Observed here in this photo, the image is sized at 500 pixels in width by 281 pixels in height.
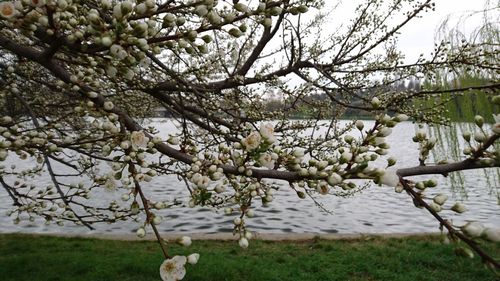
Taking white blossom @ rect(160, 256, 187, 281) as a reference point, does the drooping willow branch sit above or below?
above

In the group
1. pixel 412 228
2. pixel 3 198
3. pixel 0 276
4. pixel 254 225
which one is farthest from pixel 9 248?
pixel 412 228

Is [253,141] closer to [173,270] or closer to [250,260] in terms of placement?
[173,270]

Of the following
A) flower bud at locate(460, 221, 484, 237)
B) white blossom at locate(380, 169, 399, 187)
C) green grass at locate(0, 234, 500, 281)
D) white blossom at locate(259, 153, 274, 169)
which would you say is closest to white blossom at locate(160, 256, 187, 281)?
white blossom at locate(259, 153, 274, 169)

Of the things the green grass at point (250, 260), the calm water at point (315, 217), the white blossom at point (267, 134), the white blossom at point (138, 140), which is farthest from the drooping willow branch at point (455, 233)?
the calm water at point (315, 217)

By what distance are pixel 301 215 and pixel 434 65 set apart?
9.00 m

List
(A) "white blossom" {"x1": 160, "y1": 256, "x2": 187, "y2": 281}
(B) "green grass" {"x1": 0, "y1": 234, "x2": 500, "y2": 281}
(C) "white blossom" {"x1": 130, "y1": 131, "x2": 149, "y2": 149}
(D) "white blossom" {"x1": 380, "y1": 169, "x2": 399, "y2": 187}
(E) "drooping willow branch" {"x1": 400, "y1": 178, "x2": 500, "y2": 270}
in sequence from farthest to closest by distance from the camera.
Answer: (B) "green grass" {"x1": 0, "y1": 234, "x2": 500, "y2": 281} < (C) "white blossom" {"x1": 130, "y1": 131, "x2": 149, "y2": 149} < (A) "white blossom" {"x1": 160, "y1": 256, "x2": 187, "y2": 281} < (D) "white blossom" {"x1": 380, "y1": 169, "x2": 399, "y2": 187} < (E) "drooping willow branch" {"x1": 400, "y1": 178, "x2": 500, "y2": 270}

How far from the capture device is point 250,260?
23.3 ft

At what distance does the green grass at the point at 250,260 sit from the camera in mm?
6363

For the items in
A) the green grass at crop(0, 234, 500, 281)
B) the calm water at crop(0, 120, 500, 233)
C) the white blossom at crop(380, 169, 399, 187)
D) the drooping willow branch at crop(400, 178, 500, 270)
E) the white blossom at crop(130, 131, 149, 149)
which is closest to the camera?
the drooping willow branch at crop(400, 178, 500, 270)

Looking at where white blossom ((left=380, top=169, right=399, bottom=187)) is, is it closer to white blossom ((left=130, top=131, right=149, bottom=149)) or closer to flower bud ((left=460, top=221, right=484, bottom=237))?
flower bud ((left=460, top=221, right=484, bottom=237))

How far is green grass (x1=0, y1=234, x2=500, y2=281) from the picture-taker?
6.36m

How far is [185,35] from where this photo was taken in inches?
64.1

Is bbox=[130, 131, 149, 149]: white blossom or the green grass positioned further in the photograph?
the green grass

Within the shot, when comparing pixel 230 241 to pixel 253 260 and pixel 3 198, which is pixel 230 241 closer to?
pixel 253 260
